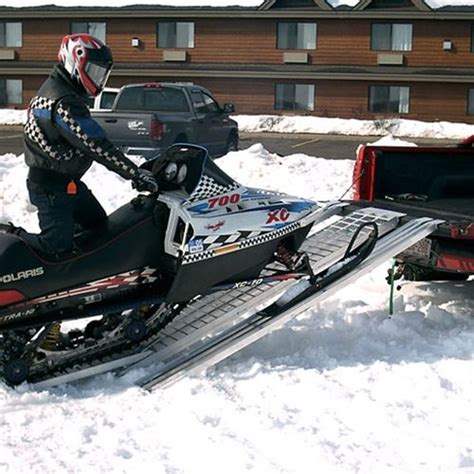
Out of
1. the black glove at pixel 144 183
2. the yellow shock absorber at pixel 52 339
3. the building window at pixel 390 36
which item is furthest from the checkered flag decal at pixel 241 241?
the building window at pixel 390 36

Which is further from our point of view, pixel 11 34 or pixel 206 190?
pixel 11 34

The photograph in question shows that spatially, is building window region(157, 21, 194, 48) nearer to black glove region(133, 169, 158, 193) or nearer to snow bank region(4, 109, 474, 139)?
snow bank region(4, 109, 474, 139)

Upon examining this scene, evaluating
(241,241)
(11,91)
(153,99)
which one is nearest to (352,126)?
(153,99)

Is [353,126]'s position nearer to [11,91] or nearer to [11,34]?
[11,91]

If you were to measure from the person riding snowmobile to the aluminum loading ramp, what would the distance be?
2.98ft

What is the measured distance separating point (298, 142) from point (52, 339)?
21565mm

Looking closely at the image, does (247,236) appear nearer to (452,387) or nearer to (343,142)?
(452,387)

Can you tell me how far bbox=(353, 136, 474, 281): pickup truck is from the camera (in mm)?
6773

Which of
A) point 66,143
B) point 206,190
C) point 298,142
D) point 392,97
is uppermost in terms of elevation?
point 66,143

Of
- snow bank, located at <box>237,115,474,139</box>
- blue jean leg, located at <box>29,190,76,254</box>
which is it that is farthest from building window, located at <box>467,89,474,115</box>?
blue jean leg, located at <box>29,190,76,254</box>

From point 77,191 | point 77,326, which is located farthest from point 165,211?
point 77,326

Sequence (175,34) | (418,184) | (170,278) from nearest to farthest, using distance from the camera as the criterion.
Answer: (170,278) → (418,184) → (175,34)

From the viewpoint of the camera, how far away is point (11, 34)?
3503cm

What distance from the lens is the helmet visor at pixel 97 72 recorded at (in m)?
4.84
